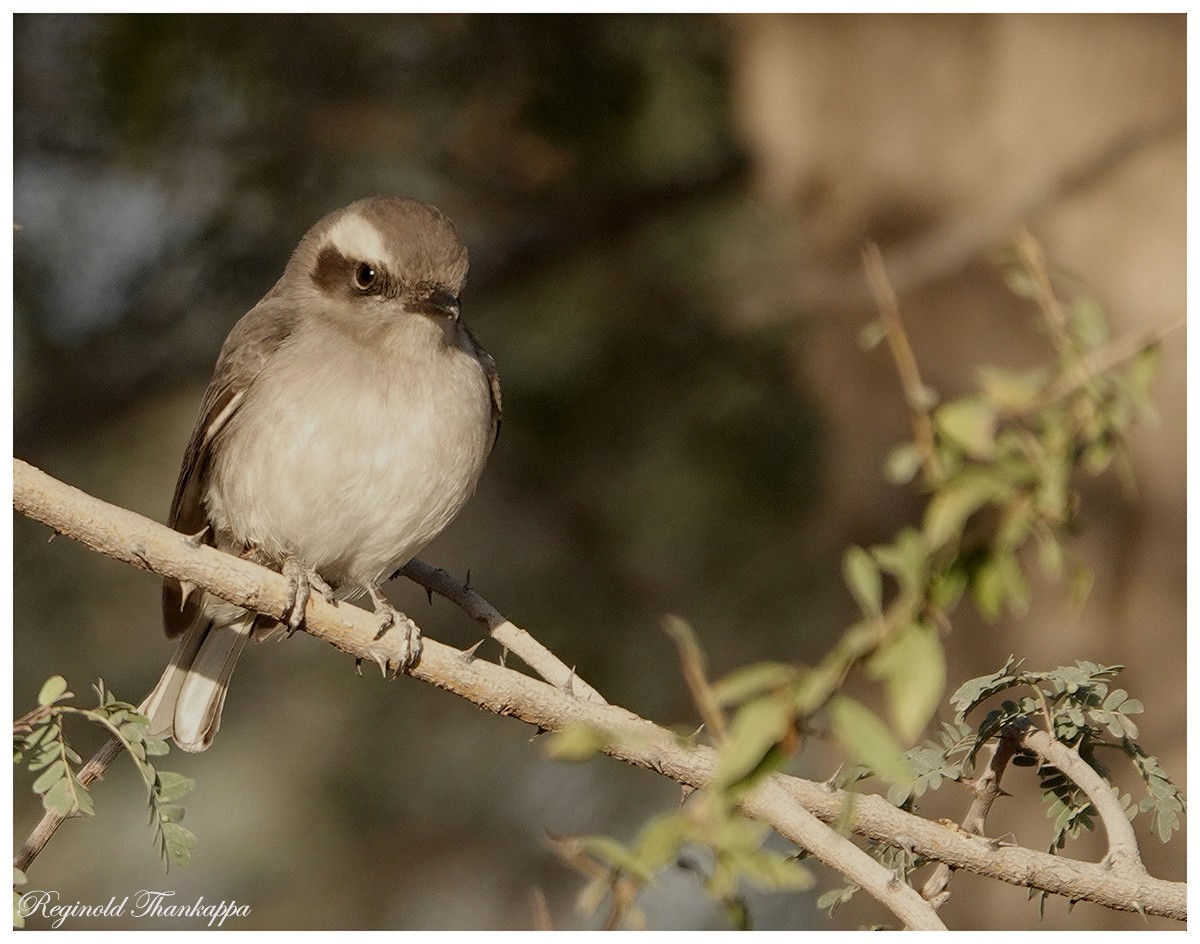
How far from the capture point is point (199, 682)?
11.3 feet

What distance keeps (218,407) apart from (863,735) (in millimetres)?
2617

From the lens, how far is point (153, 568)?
6.75 ft

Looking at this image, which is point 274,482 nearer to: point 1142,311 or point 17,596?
point 17,596

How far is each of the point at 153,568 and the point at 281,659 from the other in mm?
3994

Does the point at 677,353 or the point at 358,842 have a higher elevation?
the point at 677,353

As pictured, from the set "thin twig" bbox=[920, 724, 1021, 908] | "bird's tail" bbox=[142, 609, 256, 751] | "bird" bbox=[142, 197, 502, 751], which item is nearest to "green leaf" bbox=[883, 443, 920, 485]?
"thin twig" bbox=[920, 724, 1021, 908]

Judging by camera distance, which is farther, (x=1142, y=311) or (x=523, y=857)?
(x=523, y=857)

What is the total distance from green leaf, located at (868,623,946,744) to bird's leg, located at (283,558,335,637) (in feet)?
4.41

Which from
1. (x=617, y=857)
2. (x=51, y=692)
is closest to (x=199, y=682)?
(x=51, y=692)

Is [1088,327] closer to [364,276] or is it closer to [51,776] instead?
[51,776]

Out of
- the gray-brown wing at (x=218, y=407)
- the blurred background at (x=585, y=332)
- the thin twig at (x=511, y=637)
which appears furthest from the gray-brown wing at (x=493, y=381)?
the blurred background at (x=585, y=332)

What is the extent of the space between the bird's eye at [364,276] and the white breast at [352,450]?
0.13m

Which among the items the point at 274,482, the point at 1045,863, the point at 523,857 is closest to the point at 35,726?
the point at 274,482

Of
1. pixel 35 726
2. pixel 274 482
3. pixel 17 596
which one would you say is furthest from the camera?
pixel 17 596
